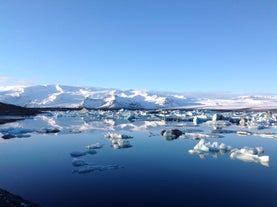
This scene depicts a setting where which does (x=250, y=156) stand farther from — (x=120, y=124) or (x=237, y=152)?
(x=120, y=124)

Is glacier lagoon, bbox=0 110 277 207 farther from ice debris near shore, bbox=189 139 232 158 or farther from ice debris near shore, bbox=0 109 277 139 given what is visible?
ice debris near shore, bbox=0 109 277 139

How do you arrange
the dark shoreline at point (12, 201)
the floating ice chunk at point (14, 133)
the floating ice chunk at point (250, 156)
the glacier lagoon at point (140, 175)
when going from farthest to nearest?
the floating ice chunk at point (14, 133) < the floating ice chunk at point (250, 156) < the glacier lagoon at point (140, 175) < the dark shoreline at point (12, 201)

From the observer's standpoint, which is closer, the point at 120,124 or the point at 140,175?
the point at 140,175

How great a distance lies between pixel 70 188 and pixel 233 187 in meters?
3.61

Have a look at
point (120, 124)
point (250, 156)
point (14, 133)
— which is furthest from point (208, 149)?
point (120, 124)

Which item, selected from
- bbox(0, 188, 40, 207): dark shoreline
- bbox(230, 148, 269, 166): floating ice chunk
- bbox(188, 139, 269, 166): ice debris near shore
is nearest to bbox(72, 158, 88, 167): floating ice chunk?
bbox(0, 188, 40, 207): dark shoreline

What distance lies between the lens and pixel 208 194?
21.0ft

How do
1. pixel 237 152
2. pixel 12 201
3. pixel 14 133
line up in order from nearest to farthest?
pixel 12 201
pixel 237 152
pixel 14 133

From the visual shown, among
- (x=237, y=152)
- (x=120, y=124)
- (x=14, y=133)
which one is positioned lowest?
(x=120, y=124)

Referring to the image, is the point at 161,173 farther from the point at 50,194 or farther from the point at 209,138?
the point at 209,138

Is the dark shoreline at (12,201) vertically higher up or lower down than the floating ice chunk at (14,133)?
higher up

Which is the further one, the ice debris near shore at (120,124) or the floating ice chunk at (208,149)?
the ice debris near shore at (120,124)

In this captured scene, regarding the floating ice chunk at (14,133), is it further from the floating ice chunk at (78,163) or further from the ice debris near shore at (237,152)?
the ice debris near shore at (237,152)

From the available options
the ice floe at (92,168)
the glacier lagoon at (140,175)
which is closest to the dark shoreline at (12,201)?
the glacier lagoon at (140,175)
